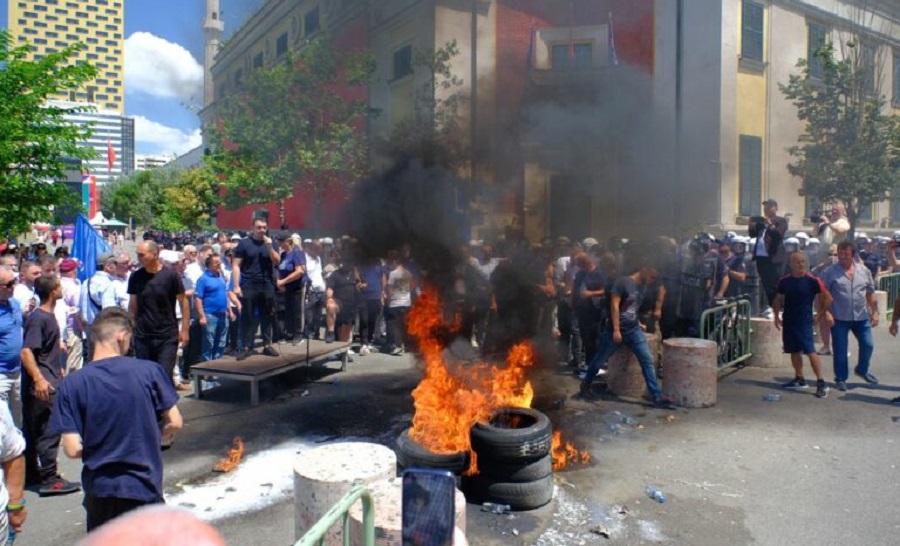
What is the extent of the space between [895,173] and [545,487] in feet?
58.3

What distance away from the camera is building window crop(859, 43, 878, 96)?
54.2ft

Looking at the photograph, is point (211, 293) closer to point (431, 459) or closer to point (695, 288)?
point (431, 459)

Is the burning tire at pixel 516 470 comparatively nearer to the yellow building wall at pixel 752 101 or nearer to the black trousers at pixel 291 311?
the black trousers at pixel 291 311

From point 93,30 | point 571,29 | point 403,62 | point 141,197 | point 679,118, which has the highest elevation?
point 93,30

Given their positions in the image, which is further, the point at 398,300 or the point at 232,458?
the point at 398,300

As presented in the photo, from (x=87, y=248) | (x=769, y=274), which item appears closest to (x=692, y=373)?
(x=769, y=274)

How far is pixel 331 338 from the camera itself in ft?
33.4

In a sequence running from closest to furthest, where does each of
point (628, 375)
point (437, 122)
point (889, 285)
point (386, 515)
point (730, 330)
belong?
point (386, 515), point (628, 375), point (437, 122), point (730, 330), point (889, 285)

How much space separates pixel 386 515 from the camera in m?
3.16

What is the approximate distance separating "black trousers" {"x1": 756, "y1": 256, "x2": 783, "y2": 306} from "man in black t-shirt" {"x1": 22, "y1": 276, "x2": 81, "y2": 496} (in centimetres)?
984

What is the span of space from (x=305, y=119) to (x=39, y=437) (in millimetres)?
7369

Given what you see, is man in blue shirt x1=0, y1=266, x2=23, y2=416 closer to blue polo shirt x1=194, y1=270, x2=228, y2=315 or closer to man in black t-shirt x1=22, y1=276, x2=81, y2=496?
man in black t-shirt x1=22, y1=276, x2=81, y2=496

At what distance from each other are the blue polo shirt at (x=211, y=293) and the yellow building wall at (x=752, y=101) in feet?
37.2

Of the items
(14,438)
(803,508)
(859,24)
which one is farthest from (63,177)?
→ (859,24)
